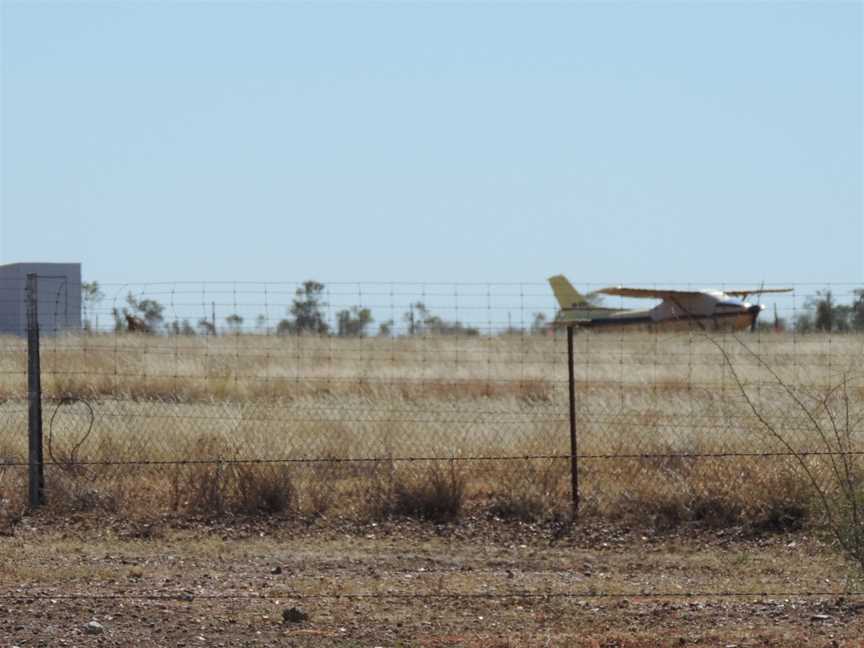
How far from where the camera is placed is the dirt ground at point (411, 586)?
7441 mm

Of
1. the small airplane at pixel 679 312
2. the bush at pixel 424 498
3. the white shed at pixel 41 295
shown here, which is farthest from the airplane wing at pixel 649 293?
the bush at pixel 424 498

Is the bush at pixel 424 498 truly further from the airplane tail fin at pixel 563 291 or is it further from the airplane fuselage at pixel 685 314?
the airplane tail fin at pixel 563 291

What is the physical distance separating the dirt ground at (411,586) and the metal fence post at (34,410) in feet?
1.29

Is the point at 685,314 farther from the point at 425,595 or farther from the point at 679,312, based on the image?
the point at 425,595

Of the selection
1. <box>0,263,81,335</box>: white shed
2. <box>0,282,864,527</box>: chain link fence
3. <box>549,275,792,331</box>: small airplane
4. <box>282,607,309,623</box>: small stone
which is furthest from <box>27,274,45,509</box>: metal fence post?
<box>549,275,792,331</box>: small airplane

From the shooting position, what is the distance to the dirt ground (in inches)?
293

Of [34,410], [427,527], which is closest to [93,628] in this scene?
[427,527]

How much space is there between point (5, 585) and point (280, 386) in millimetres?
13061

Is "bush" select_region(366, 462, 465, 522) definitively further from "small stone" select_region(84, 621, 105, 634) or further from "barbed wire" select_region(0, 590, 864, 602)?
"small stone" select_region(84, 621, 105, 634)

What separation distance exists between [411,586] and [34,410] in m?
4.58

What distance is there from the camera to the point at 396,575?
9.41 metres

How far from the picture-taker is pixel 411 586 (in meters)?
8.93

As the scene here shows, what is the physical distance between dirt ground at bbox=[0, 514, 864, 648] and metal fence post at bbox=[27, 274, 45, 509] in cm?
39

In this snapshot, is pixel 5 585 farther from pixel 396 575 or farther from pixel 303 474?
pixel 303 474
